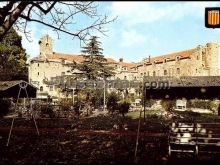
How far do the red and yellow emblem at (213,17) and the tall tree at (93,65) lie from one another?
5193 centimetres

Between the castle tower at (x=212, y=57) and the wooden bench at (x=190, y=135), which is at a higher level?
the castle tower at (x=212, y=57)

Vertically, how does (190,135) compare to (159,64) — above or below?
below

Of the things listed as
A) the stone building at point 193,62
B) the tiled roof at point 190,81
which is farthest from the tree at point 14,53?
the tiled roof at point 190,81

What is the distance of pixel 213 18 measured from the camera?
24.0 feet

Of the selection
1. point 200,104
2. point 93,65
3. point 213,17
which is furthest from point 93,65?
point 213,17

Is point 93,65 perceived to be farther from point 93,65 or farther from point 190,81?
point 190,81

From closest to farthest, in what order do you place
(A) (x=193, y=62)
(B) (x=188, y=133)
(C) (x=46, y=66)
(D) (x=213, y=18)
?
1. (D) (x=213, y=18)
2. (B) (x=188, y=133)
3. (A) (x=193, y=62)
4. (C) (x=46, y=66)

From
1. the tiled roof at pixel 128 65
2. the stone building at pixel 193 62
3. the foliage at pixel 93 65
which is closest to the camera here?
the foliage at pixel 93 65

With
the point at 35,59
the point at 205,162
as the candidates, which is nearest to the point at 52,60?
the point at 35,59

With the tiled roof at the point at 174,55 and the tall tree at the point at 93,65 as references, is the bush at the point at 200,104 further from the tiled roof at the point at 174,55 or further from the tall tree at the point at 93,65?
the tiled roof at the point at 174,55

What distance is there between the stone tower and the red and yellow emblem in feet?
266

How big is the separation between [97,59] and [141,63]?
134 feet

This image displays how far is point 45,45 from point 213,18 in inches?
3246

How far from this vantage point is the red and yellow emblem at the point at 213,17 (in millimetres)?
7275
